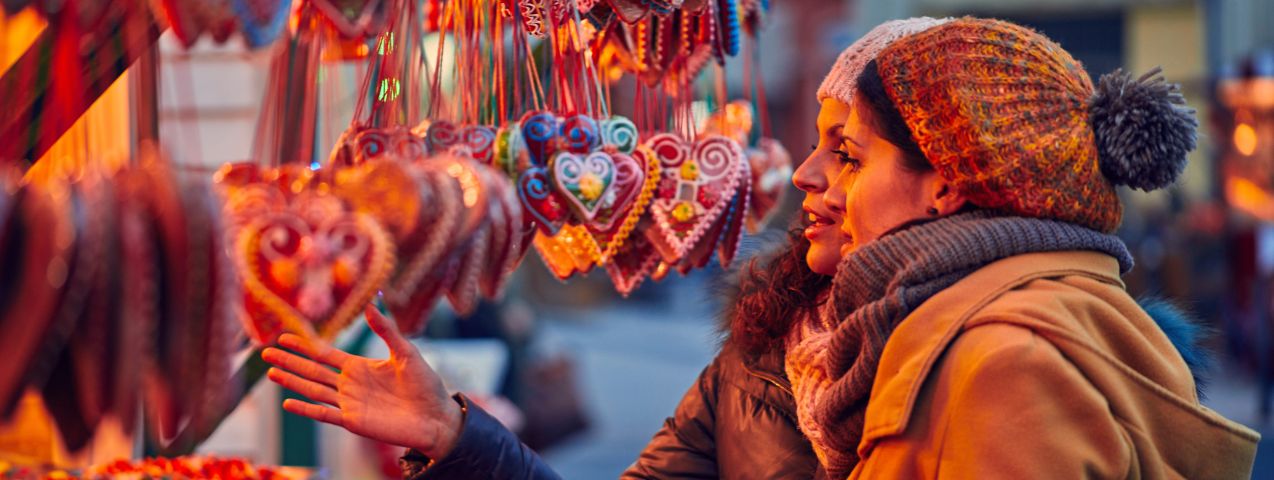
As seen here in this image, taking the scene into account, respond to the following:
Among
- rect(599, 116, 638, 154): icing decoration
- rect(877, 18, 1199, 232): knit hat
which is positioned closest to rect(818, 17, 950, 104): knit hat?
rect(877, 18, 1199, 232): knit hat

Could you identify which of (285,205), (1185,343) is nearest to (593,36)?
(285,205)

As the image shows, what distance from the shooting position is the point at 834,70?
5.21 ft

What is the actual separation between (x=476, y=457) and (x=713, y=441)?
0.39 metres

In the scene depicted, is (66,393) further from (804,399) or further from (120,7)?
(804,399)

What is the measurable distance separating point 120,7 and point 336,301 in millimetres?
384

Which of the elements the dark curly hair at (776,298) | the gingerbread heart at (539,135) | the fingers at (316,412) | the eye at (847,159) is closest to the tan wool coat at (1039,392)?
the eye at (847,159)

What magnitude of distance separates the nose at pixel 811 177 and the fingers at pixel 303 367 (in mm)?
615

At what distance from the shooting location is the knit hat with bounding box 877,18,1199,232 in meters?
1.32

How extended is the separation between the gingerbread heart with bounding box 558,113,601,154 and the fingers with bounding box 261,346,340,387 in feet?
1.30

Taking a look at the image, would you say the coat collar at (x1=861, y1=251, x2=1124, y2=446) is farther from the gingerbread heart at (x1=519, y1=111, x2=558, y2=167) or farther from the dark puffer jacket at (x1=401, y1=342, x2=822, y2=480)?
the gingerbread heart at (x1=519, y1=111, x2=558, y2=167)

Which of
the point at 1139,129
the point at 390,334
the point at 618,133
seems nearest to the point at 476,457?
the point at 390,334

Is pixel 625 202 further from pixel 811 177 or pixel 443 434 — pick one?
pixel 443 434

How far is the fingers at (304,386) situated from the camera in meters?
1.48

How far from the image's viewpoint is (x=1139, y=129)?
1.33m
